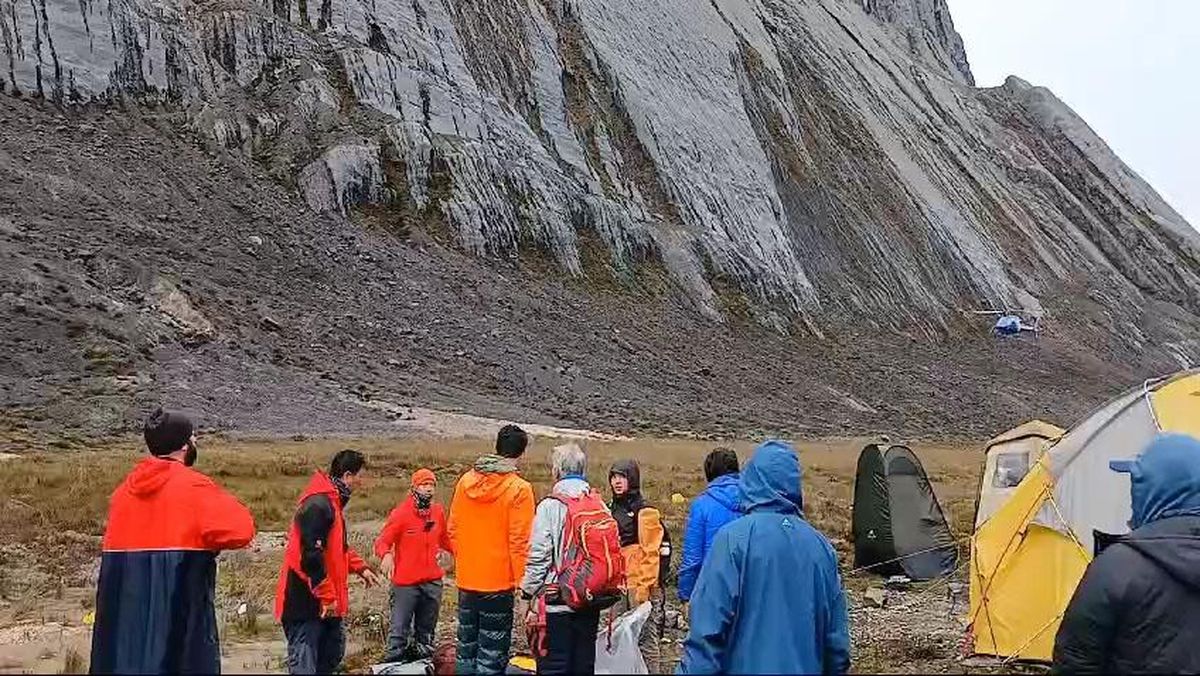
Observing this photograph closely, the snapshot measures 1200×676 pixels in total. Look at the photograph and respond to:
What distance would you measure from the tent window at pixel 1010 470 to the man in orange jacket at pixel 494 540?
7908 mm

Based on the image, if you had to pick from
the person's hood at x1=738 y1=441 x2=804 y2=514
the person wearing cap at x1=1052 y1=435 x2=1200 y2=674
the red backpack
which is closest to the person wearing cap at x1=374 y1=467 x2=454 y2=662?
the red backpack

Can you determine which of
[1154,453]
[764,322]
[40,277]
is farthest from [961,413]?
[1154,453]

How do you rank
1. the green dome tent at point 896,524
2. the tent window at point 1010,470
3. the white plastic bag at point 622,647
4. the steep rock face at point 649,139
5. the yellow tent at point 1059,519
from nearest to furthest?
the white plastic bag at point 622,647
the yellow tent at point 1059,519
the tent window at point 1010,470
the green dome tent at point 896,524
the steep rock face at point 649,139

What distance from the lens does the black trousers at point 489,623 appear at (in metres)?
7.41

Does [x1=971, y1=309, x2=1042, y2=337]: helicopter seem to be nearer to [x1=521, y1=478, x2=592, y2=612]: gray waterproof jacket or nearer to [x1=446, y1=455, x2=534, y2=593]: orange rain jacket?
[x1=446, y1=455, x2=534, y2=593]: orange rain jacket

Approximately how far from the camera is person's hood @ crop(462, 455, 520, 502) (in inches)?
290

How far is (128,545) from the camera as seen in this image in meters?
5.51

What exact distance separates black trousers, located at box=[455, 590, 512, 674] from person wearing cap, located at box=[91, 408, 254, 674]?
218cm

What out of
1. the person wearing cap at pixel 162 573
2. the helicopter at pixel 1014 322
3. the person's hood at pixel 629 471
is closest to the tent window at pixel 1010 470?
the person's hood at pixel 629 471

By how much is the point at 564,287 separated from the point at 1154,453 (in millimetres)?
44155

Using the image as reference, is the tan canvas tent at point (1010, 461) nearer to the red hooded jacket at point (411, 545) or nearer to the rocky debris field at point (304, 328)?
the red hooded jacket at point (411, 545)

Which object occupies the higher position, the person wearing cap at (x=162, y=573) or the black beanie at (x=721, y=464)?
the black beanie at (x=721, y=464)

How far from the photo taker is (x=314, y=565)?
22.2ft

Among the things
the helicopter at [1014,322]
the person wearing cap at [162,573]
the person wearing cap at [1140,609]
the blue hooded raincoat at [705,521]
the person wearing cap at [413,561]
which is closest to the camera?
the person wearing cap at [1140,609]
